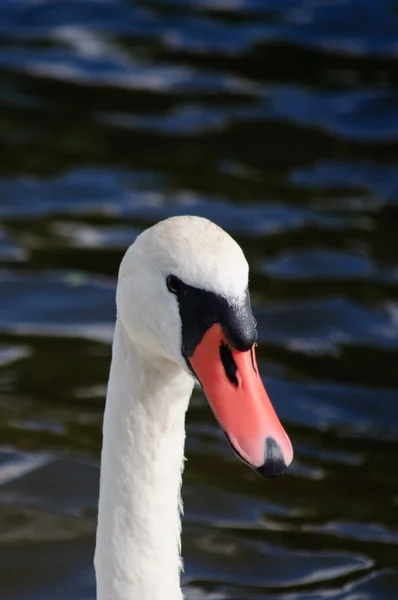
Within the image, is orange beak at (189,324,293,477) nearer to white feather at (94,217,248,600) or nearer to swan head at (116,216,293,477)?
swan head at (116,216,293,477)

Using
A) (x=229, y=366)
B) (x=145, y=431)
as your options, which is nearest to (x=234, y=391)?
(x=229, y=366)

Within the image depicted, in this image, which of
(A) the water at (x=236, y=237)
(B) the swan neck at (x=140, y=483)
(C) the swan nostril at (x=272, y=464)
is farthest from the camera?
(A) the water at (x=236, y=237)

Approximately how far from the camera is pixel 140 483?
409 centimetres

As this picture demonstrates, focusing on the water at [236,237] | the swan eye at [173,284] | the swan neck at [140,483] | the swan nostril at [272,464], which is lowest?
the swan nostril at [272,464]

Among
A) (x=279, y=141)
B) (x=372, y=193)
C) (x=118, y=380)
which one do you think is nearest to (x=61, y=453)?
(x=118, y=380)

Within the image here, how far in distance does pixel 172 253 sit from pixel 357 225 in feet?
18.8

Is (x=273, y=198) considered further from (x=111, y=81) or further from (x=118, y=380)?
(x=118, y=380)

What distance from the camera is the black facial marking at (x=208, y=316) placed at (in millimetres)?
3582

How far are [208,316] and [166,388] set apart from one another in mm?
436

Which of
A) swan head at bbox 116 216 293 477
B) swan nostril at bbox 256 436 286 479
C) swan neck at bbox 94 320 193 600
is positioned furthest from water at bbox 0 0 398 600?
swan nostril at bbox 256 436 286 479

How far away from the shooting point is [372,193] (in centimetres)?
986

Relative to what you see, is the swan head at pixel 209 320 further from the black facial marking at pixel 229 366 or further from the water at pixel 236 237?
the water at pixel 236 237

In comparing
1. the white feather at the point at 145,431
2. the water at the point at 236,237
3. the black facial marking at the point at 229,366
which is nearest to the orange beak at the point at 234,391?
the black facial marking at the point at 229,366

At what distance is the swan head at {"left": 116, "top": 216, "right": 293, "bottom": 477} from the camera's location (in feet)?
11.7
